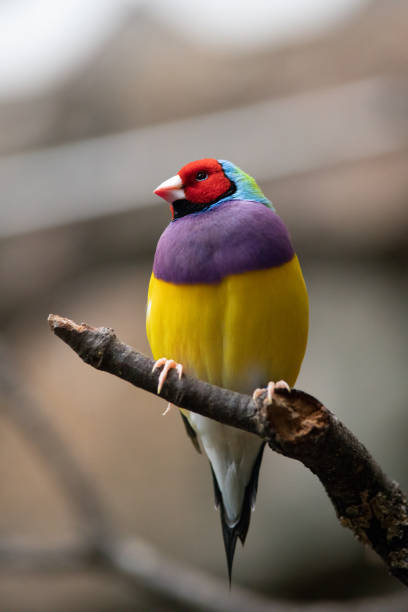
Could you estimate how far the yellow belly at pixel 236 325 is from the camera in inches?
45.5

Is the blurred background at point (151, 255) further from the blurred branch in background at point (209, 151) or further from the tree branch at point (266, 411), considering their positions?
the tree branch at point (266, 411)

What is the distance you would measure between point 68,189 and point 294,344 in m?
2.39

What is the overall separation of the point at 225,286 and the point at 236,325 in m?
0.07

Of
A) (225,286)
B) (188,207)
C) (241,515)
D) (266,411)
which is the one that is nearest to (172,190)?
(188,207)

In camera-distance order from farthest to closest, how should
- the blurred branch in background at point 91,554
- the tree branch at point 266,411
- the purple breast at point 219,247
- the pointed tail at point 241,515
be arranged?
the blurred branch in background at point 91,554
the pointed tail at point 241,515
the purple breast at point 219,247
the tree branch at point 266,411

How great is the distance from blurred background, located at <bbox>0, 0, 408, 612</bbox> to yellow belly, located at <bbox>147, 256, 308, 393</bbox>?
143cm

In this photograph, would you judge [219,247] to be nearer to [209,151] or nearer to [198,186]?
[198,186]

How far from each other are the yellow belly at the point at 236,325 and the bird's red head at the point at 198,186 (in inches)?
5.8

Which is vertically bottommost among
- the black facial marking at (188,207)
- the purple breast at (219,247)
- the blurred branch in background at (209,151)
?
the purple breast at (219,247)

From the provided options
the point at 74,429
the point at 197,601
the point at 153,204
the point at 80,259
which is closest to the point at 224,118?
the point at 153,204

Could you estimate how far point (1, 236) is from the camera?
3.50 meters

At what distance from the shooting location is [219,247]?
3.72 feet

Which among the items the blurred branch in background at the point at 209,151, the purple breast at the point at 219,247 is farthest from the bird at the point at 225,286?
the blurred branch in background at the point at 209,151

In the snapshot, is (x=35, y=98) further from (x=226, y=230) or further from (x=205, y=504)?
(x=226, y=230)
